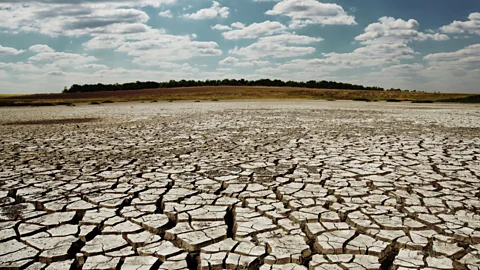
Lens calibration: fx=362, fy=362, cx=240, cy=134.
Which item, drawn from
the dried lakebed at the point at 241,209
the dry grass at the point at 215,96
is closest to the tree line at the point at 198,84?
the dry grass at the point at 215,96

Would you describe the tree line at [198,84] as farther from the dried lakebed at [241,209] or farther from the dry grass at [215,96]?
the dried lakebed at [241,209]

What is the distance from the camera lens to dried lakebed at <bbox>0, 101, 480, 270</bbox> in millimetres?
1993

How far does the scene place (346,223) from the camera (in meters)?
2.44

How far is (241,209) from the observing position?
8.96 ft

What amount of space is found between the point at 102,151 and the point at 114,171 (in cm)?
152

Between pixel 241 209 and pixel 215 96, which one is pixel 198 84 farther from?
pixel 241 209

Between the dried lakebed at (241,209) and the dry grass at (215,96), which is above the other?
the dry grass at (215,96)

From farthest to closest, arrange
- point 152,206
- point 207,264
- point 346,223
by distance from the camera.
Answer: point 152,206
point 346,223
point 207,264

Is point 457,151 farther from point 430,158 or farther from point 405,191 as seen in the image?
point 405,191

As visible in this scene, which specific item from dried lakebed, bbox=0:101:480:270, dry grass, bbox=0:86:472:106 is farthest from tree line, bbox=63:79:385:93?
dried lakebed, bbox=0:101:480:270

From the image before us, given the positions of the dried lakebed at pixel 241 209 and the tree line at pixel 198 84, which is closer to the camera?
the dried lakebed at pixel 241 209

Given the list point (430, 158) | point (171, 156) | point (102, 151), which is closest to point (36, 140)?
point (102, 151)

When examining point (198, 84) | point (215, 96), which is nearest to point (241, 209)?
point (215, 96)

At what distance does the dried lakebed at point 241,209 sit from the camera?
6.54 ft
